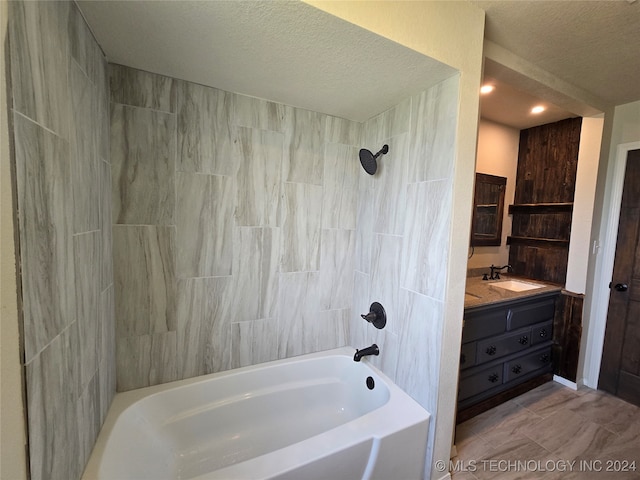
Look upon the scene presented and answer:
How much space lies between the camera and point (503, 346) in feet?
6.73

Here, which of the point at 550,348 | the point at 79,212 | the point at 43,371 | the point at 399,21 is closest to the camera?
the point at 43,371

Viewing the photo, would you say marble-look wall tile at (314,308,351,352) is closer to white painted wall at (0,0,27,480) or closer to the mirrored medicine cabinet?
white painted wall at (0,0,27,480)

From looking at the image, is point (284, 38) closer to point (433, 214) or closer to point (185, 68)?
point (185, 68)

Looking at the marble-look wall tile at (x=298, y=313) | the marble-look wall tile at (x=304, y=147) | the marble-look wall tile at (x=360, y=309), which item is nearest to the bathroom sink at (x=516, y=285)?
the marble-look wall tile at (x=360, y=309)

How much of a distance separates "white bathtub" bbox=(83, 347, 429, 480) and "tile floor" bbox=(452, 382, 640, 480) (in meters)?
0.60

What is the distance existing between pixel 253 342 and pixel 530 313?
7.28 ft

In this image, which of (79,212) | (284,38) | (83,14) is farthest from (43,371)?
(284,38)

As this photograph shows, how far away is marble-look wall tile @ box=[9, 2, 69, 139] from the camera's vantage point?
61cm

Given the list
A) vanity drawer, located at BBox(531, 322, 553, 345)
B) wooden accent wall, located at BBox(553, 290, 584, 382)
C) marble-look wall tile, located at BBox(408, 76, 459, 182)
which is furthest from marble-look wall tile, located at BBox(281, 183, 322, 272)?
wooden accent wall, located at BBox(553, 290, 584, 382)

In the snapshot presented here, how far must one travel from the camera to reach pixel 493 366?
202 cm

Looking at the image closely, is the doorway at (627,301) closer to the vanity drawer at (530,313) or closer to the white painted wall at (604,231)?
the white painted wall at (604,231)

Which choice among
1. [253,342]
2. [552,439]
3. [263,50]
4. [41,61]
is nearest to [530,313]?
[552,439]

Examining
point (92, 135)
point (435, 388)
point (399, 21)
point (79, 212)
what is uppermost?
point (399, 21)

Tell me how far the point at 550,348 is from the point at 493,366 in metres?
0.88
